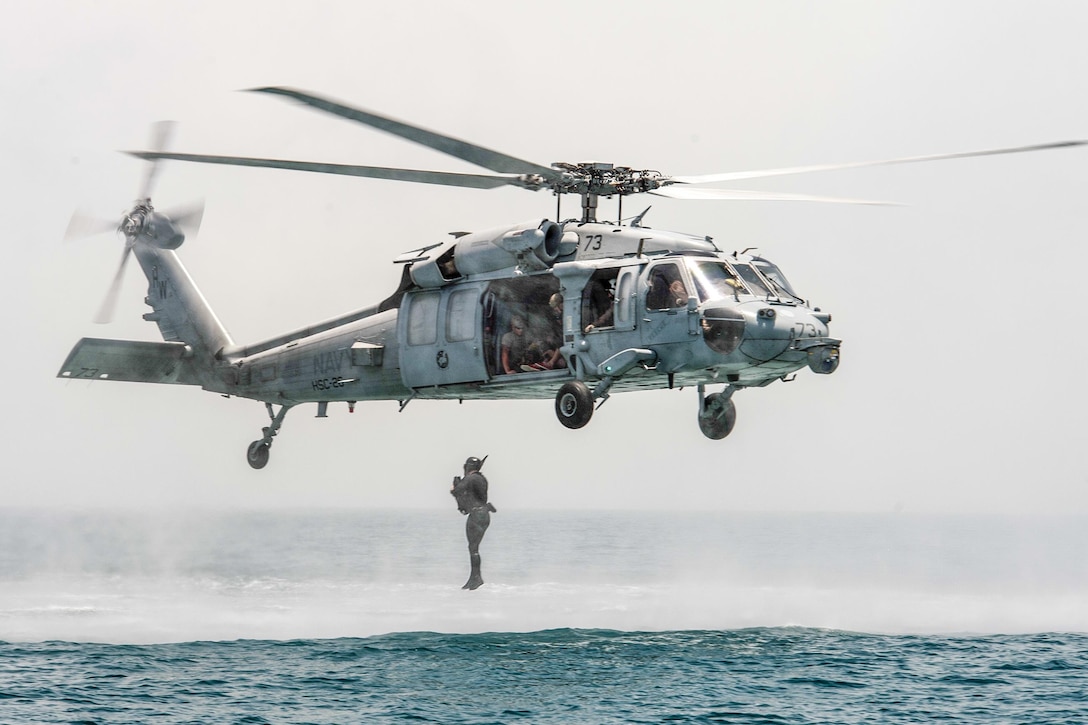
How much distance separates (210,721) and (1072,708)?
1035 cm

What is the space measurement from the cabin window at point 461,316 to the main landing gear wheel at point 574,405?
83.6 inches

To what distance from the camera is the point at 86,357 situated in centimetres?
2164

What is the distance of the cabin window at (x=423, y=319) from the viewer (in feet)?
65.2

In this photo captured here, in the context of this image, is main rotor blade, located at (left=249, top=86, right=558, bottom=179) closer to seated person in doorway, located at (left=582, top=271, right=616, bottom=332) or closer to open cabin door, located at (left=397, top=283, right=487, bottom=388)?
seated person in doorway, located at (left=582, top=271, right=616, bottom=332)

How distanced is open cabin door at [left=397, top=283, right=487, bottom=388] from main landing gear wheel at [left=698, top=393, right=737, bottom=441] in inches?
130

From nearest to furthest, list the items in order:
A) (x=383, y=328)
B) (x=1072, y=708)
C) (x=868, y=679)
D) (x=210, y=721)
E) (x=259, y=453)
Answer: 1. (x=210, y=721)
2. (x=1072, y=708)
3. (x=868, y=679)
4. (x=383, y=328)
5. (x=259, y=453)

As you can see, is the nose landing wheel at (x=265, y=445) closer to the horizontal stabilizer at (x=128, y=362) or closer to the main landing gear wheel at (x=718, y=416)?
the horizontal stabilizer at (x=128, y=362)

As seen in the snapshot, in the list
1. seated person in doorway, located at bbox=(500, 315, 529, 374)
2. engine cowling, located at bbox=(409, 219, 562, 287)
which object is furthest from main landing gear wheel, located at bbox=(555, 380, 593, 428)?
engine cowling, located at bbox=(409, 219, 562, 287)

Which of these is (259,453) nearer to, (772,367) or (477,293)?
(477,293)

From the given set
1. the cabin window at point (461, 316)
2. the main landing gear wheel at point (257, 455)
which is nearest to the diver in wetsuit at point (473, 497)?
the cabin window at point (461, 316)

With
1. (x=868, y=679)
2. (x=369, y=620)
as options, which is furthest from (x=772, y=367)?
(x=369, y=620)

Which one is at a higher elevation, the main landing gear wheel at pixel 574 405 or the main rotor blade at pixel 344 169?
the main rotor blade at pixel 344 169

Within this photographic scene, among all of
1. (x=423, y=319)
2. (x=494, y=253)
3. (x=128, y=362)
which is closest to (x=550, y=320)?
(x=494, y=253)

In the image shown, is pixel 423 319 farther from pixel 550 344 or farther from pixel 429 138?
pixel 429 138
